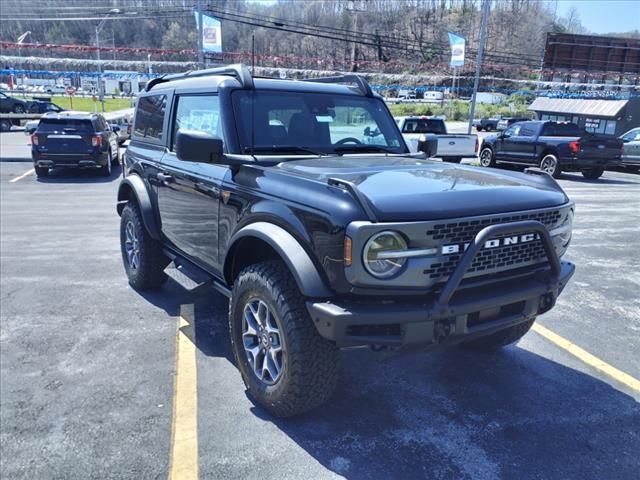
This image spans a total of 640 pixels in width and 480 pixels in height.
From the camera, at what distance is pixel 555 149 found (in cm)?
1502

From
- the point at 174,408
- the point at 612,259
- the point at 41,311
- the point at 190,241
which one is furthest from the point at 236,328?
the point at 612,259

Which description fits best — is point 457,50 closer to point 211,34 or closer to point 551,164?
point 551,164

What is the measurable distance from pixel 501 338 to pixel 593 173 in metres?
13.9

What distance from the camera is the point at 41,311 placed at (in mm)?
4840

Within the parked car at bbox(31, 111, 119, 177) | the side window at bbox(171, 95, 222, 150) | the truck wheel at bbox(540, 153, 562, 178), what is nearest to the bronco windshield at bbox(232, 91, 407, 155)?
the side window at bbox(171, 95, 222, 150)

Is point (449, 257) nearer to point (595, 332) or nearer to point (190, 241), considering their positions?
point (190, 241)

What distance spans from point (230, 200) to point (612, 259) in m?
5.66

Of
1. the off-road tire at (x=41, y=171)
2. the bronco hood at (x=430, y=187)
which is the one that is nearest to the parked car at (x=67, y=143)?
the off-road tire at (x=41, y=171)

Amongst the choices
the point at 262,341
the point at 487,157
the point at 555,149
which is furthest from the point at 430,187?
the point at 487,157

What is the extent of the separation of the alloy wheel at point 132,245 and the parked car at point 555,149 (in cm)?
1197

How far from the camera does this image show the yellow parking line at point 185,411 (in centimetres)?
273

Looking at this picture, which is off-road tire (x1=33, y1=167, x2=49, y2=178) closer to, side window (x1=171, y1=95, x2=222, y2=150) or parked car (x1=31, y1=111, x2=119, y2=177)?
parked car (x1=31, y1=111, x2=119, y2=177)

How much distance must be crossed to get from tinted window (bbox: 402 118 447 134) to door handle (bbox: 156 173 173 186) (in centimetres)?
1441

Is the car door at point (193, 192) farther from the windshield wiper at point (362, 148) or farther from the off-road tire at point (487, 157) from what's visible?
the off-road tire at point (487, 157)
